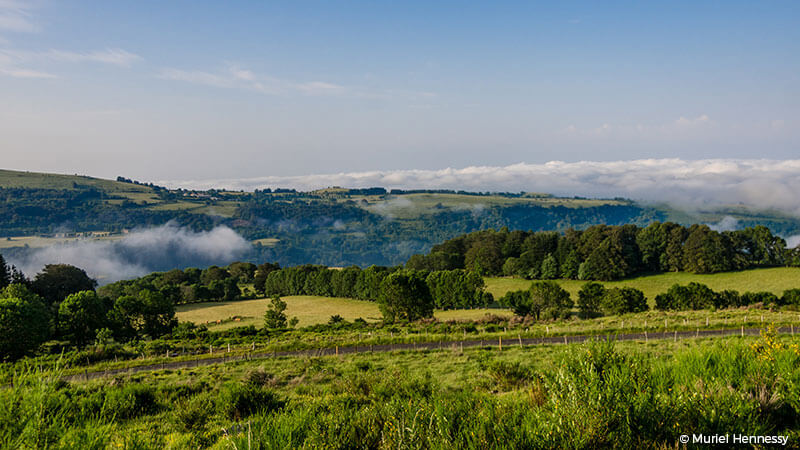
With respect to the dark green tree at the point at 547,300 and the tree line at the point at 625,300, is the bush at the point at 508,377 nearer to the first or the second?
the tree line at the point at 625,300

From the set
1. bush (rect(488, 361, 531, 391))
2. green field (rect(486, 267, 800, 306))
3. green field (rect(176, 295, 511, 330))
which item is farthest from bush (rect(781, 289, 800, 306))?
bush (rect(488, 361, 531, 391))

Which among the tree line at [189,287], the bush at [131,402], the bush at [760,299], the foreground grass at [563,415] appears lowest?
the tree line at [189,287]

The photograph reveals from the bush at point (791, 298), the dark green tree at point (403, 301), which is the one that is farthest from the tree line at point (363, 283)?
the bush at point (791, 298)

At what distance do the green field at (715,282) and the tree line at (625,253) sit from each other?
3130 millimetres

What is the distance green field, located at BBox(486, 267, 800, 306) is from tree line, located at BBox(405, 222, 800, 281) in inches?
123

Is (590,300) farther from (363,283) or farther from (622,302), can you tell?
(363,283)

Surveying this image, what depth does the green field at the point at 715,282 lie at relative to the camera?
79.8 meters

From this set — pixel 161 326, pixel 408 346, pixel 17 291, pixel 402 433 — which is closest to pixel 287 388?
pixel 402 433

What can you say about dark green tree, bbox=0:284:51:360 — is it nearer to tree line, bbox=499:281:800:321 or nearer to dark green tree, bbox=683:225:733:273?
tree line, bbox=499:281:800:321

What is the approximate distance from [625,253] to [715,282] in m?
20.1

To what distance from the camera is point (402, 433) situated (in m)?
5.02

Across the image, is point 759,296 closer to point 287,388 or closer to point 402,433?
point 287,388

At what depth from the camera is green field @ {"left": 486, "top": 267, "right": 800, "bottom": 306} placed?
262 feet

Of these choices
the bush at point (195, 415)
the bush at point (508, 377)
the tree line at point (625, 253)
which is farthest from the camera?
the tree line at point (625, 253)
